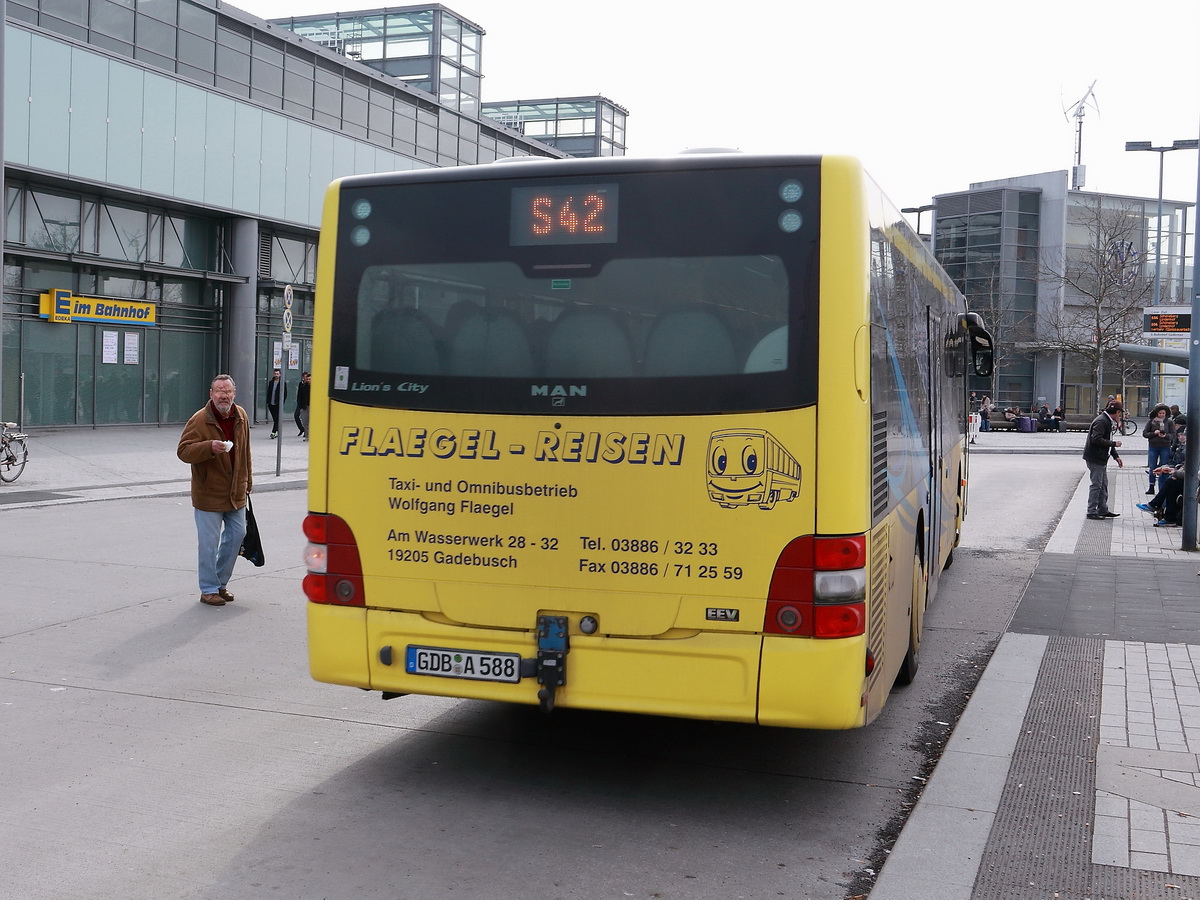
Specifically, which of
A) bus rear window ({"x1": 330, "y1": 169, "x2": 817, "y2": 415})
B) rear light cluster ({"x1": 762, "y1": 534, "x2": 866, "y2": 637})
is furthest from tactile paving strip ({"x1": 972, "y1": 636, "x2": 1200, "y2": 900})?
bus rear window ({"x1": 330, "y1": 169, "x2": 817, "y2": 415})

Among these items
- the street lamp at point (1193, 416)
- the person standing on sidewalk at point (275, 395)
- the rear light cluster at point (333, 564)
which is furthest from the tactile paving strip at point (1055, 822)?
the person standing on sidewalk at point (275, 395)

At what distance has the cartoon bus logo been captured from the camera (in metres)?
4.77

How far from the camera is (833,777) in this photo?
5516mm

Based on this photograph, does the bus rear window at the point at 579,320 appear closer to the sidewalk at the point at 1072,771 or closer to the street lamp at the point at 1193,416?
Result: the sidewalk at the point at 1072,771

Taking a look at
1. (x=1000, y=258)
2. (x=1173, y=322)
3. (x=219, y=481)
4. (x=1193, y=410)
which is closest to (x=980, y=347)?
(x=1193, y=410)

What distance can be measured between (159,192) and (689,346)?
27.6 m

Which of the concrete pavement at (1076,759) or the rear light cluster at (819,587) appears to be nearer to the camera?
the concrete pavement at (1076,759)

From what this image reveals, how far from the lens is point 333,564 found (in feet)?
17.7

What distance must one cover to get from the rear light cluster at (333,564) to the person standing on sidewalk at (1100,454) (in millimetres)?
13043

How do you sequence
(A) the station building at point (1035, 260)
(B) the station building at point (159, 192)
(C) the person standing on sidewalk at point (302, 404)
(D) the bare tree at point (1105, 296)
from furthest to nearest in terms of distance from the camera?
(A) the station building at point (1035, 260) < (D) the bare tree at point (1105, 296) < (C) the person standing on sidewalk at point (302, 404) < (B) the station building at point (159, 192)

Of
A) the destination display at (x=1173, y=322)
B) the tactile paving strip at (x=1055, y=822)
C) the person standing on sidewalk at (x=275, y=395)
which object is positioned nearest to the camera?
the tactile paving strip at (x=1055, y=822)

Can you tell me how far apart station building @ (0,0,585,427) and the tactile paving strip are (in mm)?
20211

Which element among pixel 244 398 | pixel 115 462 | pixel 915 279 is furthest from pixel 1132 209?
pixel 915 279

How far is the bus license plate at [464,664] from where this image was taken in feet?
16.7
